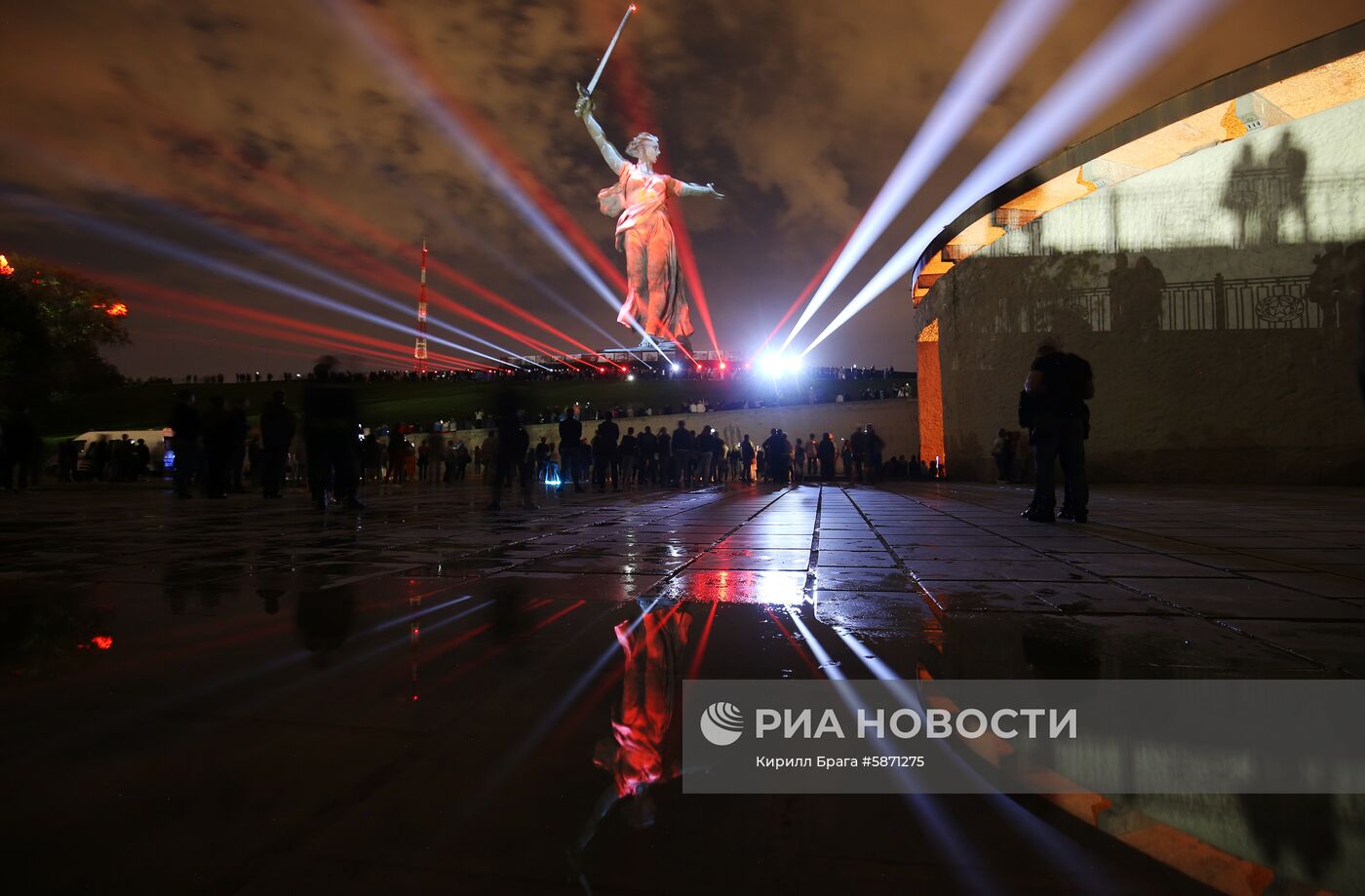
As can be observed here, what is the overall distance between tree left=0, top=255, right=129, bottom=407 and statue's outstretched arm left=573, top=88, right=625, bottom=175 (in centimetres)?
2333

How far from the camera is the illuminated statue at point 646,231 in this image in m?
37.2

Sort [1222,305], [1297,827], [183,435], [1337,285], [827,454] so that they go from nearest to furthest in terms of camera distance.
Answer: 1. [1297,827]
2. [183,435]
3. [1337,285]
4. [1222,305]
5. [827,454]

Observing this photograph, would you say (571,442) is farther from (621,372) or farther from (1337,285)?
(621,372)

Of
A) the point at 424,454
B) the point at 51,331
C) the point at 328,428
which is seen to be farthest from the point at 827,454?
the point at 51,331

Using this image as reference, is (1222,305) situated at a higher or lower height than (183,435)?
higher

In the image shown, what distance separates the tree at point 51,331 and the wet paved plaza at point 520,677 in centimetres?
3041

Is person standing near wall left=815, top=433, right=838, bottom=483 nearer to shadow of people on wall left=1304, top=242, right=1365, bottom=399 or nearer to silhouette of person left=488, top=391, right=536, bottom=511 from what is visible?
shadow of people on wall left=1304, top=242, right=1365, bottom=399

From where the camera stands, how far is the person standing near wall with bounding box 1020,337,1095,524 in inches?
254

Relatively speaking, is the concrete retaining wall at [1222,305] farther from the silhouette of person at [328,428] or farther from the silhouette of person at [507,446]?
the silhouette of person at [328,428]

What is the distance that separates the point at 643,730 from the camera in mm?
1503

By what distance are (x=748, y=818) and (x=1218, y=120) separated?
15.7 metres

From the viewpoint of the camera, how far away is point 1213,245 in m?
13.0

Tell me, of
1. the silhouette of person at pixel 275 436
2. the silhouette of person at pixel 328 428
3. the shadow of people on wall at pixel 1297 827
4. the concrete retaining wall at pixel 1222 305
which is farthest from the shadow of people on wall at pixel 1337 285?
the silhouette of person at pixel 275 436

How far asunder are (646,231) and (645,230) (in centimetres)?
7
